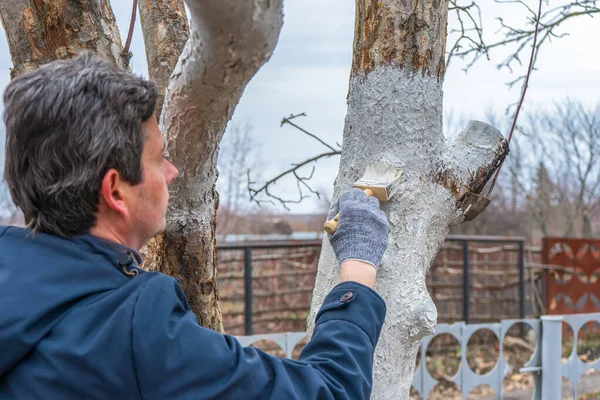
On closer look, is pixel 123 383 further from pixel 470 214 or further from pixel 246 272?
pixel 246 272

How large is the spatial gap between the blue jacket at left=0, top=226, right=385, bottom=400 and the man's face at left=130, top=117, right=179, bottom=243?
0.07 m

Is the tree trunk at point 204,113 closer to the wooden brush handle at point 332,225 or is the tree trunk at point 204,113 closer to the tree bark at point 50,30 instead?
the wooden brush handle at point 332,225

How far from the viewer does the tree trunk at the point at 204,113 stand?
1.07 meters

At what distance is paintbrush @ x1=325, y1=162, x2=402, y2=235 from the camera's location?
157cm

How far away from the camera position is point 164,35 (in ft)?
7.22

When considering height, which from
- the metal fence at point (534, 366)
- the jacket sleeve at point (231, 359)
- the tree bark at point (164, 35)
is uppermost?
the tree bark at point (164, 35)

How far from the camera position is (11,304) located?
3.17ft

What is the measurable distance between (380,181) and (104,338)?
0.86m

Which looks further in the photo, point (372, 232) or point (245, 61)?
point (372, 232)

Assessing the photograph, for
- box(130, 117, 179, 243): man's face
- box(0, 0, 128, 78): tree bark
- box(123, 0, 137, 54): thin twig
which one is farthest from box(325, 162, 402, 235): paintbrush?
box(0, 0, 128, 78): tree bark

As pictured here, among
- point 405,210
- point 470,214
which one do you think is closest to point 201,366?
point 405,210

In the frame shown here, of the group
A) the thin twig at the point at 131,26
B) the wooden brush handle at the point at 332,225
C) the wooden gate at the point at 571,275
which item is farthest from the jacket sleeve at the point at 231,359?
the wooden gate at the point at 571,275

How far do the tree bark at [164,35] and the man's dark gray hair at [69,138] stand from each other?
3.68ft

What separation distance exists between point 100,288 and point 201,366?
200 mm
